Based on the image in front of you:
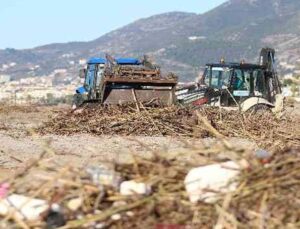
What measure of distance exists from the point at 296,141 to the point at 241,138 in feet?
16.8

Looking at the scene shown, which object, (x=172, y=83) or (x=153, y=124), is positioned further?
(x=172, y=83)

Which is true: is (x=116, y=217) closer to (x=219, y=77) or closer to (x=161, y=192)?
(x=161, y=192)

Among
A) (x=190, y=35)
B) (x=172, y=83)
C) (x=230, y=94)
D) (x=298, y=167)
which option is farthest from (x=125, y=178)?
(x=190, y=35)

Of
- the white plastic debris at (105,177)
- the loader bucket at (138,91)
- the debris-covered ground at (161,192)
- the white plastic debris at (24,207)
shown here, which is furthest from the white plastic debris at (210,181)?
the loader bucket at (138,91)

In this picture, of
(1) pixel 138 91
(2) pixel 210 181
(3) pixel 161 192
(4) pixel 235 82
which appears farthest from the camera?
(4) pixel 235 82

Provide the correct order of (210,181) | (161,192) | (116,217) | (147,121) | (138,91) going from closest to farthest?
(116,217), (161,192), (210,181), (147,121), (138,91)

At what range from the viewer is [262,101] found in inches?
942

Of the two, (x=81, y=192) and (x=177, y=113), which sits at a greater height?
(x=81, y=192)

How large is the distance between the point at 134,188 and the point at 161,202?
21 centimetres

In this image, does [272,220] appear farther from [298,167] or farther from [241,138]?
[241,138]

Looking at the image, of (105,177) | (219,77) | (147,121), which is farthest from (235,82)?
(105,177)

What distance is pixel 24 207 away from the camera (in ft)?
15.6

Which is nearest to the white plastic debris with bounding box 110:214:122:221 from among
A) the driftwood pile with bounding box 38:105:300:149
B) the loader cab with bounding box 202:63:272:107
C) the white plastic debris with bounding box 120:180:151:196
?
the white plastic debris with bounding box 120:180:151:196

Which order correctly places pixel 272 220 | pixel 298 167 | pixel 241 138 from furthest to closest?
1. pixel 241 138
2. pixel 298 167
3. pixel 272 220
